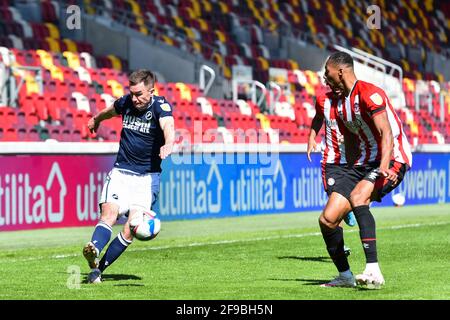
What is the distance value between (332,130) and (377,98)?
0.69m

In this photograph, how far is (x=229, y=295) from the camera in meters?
9.24

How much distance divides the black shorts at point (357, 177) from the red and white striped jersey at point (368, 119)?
6cm

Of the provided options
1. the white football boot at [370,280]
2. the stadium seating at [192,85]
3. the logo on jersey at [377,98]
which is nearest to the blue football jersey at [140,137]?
the logo on jersey at [377,98]

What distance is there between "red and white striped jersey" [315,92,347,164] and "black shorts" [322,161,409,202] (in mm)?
82

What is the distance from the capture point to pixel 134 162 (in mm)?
10695

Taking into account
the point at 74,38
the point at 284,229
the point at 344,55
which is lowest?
the point at 284,229

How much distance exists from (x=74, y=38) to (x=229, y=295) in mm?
18275

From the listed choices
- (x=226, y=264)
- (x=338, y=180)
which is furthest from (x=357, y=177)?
(x=226, y=264)

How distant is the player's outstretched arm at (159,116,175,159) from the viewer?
32.4 ft

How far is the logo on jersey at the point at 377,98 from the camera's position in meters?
9.59

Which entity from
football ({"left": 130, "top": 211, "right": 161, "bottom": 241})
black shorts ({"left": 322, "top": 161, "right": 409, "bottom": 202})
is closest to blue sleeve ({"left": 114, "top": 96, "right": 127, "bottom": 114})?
football ({"left": 130, "top": 211, "right": 161, "bottom": 241})

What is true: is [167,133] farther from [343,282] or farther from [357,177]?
[343,282]
